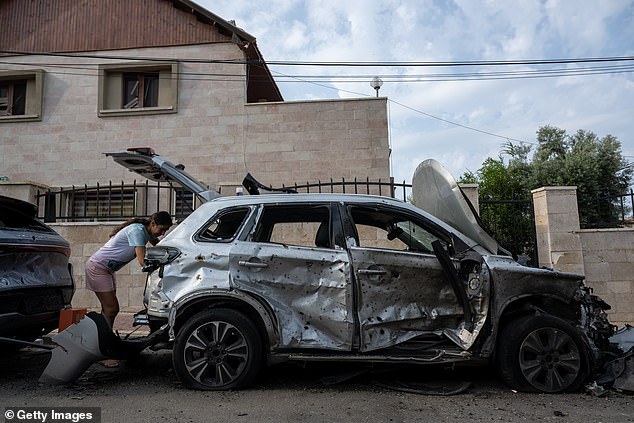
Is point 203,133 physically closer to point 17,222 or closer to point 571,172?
point 17,222

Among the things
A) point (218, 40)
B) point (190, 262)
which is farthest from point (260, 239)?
point (218, 40)

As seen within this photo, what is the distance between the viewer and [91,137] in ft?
39.6

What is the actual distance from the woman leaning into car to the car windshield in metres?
0.64

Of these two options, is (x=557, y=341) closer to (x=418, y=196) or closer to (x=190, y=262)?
(x=418, y=196)

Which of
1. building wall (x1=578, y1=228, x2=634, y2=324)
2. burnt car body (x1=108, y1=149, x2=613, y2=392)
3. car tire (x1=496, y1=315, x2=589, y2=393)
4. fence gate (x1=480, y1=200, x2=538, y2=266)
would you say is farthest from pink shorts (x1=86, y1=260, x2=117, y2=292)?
building wall (x1=578, y1=228, x2=634, y2=324)

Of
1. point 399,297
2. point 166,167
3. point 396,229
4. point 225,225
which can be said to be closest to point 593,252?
point 396,229

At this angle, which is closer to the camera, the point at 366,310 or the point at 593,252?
the point at 366,310

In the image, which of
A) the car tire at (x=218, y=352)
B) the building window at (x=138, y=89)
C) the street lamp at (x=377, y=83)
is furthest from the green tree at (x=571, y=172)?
the car tire at (x=218, y=352)

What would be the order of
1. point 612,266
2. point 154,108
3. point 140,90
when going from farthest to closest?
point 140,90 → point 154,108 → point 612,266

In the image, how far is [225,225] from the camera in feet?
14.8

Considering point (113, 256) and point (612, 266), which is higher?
point (113, 256)

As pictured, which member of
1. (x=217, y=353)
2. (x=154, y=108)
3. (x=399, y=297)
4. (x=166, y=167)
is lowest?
(x=217, y=353)

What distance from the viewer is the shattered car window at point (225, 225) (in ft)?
14.3

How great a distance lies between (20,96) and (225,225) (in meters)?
11.9
